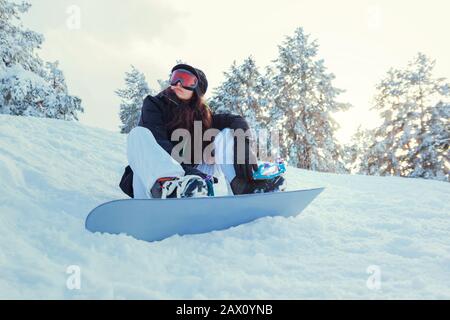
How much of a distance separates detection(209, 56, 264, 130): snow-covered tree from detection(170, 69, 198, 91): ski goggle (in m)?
17.0

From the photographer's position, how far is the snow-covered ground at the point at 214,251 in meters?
1.72

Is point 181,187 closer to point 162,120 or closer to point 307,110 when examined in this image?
point 162,120

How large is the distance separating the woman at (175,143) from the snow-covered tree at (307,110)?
15.7 meters

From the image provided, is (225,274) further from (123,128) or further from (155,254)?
(123,128)

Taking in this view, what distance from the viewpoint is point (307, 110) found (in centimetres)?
1883

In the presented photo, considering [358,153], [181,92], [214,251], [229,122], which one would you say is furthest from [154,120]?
[358,153]

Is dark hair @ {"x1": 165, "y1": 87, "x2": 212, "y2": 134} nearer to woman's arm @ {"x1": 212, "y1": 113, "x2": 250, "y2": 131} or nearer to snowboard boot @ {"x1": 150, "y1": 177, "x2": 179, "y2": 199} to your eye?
woman's arm @ {"x1": 212, "y1": 113, "x2": 250, "y2": 131}

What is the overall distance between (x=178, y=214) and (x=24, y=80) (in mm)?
14420

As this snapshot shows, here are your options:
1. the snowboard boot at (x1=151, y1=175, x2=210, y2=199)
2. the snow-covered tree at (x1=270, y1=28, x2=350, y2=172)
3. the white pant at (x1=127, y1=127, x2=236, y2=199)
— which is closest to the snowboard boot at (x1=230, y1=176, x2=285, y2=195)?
the snowboard boot at (x1=151, y1=175, x2=210, y2=199)

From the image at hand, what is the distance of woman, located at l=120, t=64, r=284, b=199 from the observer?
8.20ft

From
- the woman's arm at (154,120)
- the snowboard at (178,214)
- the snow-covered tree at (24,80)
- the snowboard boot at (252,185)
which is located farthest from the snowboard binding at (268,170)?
the snow-covered tree at (24,80)

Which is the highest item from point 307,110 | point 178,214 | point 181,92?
point 307,110

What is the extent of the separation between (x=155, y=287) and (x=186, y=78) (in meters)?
1.89
